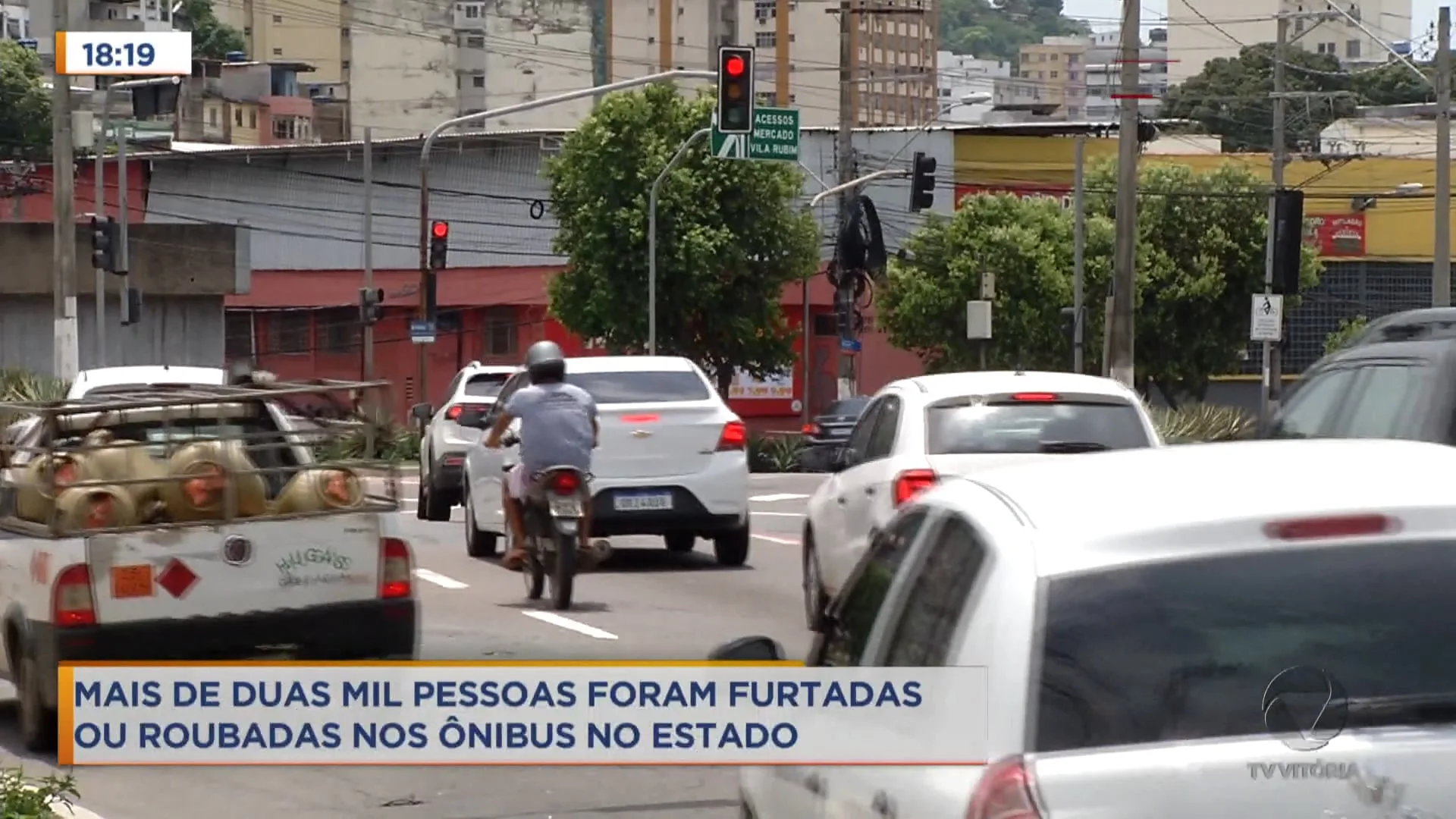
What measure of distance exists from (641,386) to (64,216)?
1710 centimetres

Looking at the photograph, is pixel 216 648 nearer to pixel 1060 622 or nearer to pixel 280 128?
pixel 1060 622

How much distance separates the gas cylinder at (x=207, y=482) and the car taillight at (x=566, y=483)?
4025 mm

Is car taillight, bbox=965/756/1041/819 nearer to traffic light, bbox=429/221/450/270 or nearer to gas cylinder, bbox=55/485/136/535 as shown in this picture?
gas cylinder, bbox=55/485/136/535

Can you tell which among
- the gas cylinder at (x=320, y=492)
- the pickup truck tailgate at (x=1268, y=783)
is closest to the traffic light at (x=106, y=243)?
the gas cylinder at (x=320, y=492)

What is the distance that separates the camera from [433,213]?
70.8m

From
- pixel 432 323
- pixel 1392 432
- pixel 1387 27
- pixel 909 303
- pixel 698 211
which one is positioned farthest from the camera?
pixel 1387 27

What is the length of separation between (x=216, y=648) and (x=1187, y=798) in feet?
22.7

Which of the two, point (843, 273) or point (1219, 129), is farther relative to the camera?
point (1219, 129)

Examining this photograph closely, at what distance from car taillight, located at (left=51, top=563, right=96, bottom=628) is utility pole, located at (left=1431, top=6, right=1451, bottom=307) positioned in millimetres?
26128

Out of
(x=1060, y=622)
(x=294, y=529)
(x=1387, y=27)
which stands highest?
(x=1387, y=27)

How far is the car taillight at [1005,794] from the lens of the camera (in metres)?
3.70

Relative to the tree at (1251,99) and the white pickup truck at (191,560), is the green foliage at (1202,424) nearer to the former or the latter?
the white pickup truck at (191,560)

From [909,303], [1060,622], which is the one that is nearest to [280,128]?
[909,303]

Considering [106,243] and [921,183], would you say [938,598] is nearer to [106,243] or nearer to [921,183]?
[106,243]
